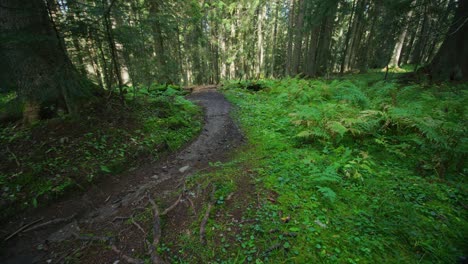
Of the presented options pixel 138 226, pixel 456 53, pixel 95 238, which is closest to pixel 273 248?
pixel 138 226

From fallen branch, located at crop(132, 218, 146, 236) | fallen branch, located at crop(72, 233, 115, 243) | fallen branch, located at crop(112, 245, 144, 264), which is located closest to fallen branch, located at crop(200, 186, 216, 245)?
fallen branch, located at crop(112, 245, 144, 264)

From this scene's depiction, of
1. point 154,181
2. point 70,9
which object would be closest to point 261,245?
point 154,181

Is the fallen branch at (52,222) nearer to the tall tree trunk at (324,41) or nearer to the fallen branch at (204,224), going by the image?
the fallen branch at (204,224)

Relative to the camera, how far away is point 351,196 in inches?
118

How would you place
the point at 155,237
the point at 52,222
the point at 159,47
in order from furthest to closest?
1. the point at 159,47
2. the point at 52,222
3. the point at 155,237

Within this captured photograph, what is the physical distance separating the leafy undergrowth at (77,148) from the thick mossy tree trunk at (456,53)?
38.2ft

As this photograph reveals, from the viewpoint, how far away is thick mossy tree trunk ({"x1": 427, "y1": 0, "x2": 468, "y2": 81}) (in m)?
8.60

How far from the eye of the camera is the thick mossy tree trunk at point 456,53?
8.60 metres

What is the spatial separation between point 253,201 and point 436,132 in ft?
12.1

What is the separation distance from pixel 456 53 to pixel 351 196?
35.3 ft

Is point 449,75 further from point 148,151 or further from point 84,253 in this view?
point 84,253

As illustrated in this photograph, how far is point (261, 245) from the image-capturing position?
2.35m

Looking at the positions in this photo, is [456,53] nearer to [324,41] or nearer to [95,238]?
[324,41]

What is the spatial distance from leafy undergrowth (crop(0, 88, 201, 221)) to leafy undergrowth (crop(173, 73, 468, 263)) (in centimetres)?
260
